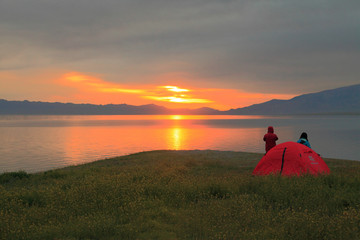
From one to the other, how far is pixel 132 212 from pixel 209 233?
2.50 metres

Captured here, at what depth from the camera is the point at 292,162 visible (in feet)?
44.3

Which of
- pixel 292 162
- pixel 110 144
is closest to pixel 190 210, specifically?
pixel 292 162

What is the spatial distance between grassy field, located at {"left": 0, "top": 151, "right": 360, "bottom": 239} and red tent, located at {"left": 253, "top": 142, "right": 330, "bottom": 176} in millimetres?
1640

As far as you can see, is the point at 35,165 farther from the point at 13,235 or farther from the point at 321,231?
the point at 321,231

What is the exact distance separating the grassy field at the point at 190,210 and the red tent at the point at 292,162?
164 cm

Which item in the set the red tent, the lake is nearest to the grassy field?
the red tent

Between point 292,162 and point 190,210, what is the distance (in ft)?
24.2

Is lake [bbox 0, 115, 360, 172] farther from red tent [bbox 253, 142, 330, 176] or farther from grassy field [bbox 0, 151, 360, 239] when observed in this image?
red tent [bbox 253, 142, 330, 176]

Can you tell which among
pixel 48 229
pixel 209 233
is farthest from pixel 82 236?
pixel 209 233

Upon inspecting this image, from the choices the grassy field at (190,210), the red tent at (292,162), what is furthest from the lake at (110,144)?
the red tent at (292,162)

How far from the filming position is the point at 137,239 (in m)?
6.30

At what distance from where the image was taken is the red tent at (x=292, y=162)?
526 inches

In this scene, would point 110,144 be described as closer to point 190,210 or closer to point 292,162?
point 292,162

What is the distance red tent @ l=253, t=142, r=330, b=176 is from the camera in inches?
526
